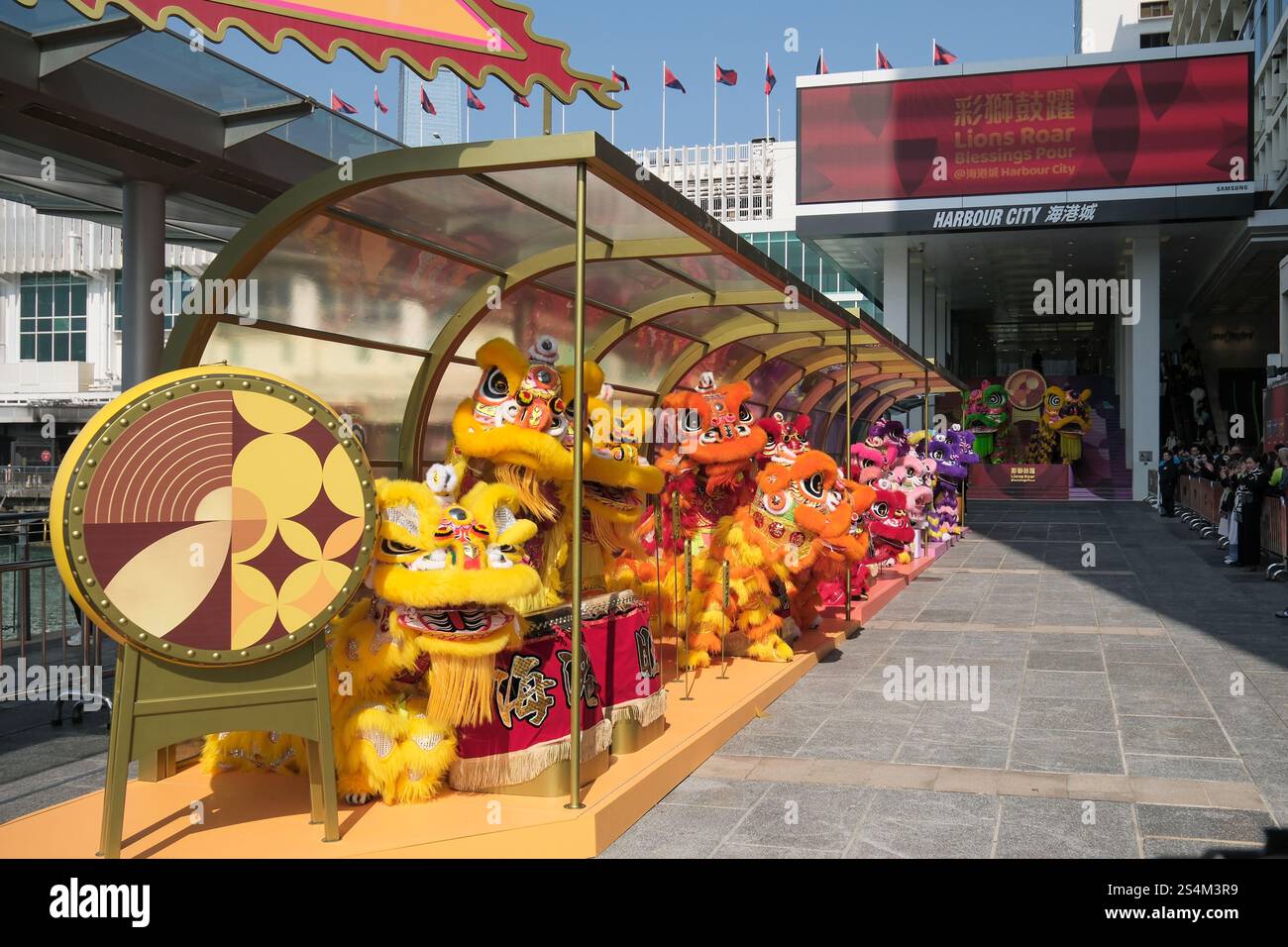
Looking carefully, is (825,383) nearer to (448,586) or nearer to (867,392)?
(867,392)

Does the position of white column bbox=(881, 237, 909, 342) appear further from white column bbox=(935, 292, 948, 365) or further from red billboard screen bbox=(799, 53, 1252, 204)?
white column bbox=(935, 292, 948, 365)

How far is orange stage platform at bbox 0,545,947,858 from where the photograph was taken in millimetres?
4500

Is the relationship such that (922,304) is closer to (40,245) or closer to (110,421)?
(40,245)

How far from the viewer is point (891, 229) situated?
33.8m

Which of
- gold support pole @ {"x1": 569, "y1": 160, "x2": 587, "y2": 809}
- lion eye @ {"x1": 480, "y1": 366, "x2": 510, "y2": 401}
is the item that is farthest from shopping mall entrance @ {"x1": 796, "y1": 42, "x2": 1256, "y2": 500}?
gold support pole @ {"x1": 569, "y1": 160, "x2": 587, "y2": 809}

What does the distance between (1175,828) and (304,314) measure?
16.2ft

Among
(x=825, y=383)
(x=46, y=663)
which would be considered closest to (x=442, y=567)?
(x=46, y=663)

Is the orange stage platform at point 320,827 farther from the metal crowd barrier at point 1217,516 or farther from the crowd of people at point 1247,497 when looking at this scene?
the crowd of people at point 1247,497

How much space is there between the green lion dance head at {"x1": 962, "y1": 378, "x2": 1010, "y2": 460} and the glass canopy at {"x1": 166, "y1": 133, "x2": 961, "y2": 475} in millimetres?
25453

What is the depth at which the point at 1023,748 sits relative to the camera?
22.1ft

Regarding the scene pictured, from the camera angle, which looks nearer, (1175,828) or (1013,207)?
(1175,828)

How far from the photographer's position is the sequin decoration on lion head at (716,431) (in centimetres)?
853

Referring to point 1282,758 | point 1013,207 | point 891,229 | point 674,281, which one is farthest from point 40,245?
point 1282,758

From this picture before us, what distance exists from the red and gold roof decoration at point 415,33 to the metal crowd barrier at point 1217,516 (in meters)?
12.4
